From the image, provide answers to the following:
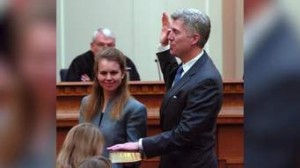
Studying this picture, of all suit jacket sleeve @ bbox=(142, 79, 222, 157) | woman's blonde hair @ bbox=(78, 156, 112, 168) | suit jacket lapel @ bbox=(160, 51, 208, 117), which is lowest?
woman's blonde hair @ bbox=(78, 156, 112, 168)

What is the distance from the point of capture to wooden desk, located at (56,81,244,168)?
15.6ft

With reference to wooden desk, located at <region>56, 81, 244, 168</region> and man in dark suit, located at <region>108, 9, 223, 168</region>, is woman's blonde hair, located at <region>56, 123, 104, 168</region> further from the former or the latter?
wooden desk, located at <region>56, 81, 244, 168</region>

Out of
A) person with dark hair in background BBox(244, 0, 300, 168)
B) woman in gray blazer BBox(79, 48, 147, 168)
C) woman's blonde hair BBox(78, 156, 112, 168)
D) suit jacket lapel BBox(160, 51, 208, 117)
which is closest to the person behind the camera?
person with dark hair in background BBox(244, 0, 300, 168)

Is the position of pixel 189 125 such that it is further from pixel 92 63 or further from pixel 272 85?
pixel 92 63

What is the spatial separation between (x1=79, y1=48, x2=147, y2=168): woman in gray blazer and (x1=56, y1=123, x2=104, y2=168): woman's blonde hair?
0.57 feet

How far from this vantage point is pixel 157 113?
15.8 ft

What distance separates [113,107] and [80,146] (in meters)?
0.36

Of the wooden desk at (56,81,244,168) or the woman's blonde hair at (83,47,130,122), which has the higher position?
the woman's blonde hair at (83,47,130,122)

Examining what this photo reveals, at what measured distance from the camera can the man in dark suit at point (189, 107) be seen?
2.65 meters

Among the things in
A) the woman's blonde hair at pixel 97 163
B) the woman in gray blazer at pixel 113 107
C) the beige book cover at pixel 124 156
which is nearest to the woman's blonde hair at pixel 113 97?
the woman in gray blazer at pixel 113 107

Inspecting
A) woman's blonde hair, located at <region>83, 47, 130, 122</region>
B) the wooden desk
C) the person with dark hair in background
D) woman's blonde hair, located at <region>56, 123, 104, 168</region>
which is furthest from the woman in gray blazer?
the person with dark hair in background

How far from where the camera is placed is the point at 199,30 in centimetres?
277

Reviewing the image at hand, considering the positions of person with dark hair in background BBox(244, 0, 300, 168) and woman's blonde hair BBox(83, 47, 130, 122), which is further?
woman's blonde hair BBox(83, 47, 130, 122)

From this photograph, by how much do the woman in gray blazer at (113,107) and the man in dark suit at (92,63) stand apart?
223cm
